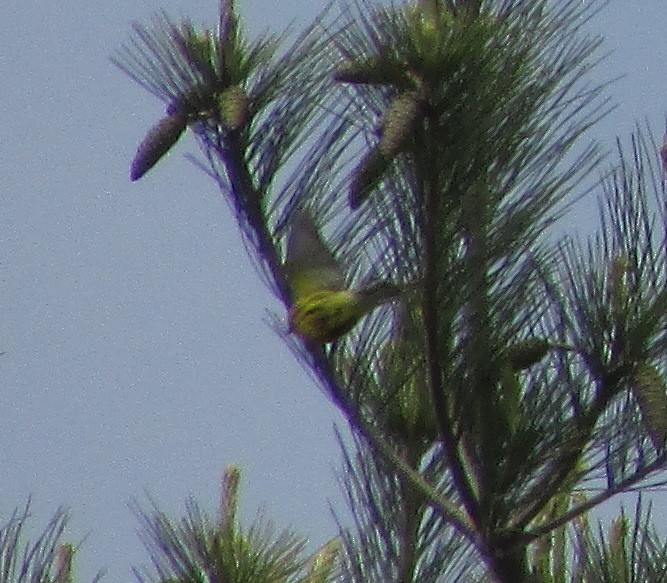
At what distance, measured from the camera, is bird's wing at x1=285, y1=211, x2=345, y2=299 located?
1.32 metres

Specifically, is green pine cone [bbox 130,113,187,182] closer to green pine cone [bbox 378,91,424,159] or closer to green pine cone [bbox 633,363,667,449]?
green pine cone [bbox 378,91,424,159]

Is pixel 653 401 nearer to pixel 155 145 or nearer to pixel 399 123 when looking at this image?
pixel 399 123

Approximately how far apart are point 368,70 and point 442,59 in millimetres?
70

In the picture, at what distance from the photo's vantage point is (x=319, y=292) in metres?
1.29

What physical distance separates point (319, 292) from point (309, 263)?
0.19 ft

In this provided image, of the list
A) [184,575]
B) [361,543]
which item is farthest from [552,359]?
[184,575]

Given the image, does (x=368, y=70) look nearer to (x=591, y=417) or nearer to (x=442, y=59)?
(x=442, y=59)

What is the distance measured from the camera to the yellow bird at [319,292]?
125 centimetres

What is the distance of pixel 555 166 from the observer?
4.43 ft

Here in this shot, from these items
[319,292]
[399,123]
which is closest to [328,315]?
[319,292]

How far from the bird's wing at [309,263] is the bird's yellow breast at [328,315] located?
4cm

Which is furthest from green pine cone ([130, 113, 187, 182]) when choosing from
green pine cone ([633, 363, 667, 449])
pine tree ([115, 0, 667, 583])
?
green pine cone ([633, 363, 667, 449])

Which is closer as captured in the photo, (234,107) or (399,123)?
(399,123)

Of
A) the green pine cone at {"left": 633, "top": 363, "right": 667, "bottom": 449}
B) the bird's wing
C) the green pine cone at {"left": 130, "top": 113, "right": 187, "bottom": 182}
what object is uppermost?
the green pine cone at {"left": 130, "top": 113, "right": 187, "bottom": 182}
